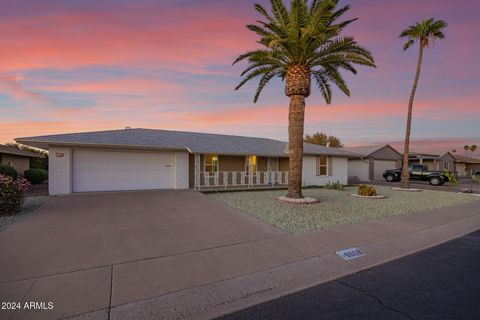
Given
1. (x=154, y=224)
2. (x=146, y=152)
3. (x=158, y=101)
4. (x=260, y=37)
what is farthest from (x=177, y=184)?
(x=260, y=37)

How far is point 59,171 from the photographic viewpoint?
500 inches

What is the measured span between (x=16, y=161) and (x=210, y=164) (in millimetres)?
21072

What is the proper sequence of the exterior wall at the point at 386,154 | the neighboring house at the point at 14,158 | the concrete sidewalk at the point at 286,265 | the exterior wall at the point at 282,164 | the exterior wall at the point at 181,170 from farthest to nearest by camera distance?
the exterior wall at the point at 386,154, the neighboring house at the point at 14,158, the exterior wall at the point at 282,164, the exterior wall at the point at 181,170, the concrete sidewalk at the point at 286,265

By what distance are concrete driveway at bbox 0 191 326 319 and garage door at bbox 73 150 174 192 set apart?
5.42 m

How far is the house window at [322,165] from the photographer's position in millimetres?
20359

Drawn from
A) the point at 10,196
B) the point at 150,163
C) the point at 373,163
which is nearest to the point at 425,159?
the point at 373,163

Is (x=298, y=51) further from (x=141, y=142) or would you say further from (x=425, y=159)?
(x=425, y=159)

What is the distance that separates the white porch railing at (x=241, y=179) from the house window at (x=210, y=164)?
55 cm

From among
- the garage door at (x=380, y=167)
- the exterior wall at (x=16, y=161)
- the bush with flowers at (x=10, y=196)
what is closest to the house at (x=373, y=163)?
the garage door at (x=380, y=167)

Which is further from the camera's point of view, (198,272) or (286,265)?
(286,265)

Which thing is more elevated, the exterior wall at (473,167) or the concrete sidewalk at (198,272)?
the exterior wall at (473,167)

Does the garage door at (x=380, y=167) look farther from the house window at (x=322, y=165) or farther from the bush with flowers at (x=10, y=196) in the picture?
the bush with flowers at (x=10, y=196)

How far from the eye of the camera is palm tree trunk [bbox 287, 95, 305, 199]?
1076cm

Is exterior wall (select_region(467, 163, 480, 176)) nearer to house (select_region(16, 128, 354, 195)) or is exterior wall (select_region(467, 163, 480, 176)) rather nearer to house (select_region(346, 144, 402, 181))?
house (select_region(346, 144, 402, 181))
